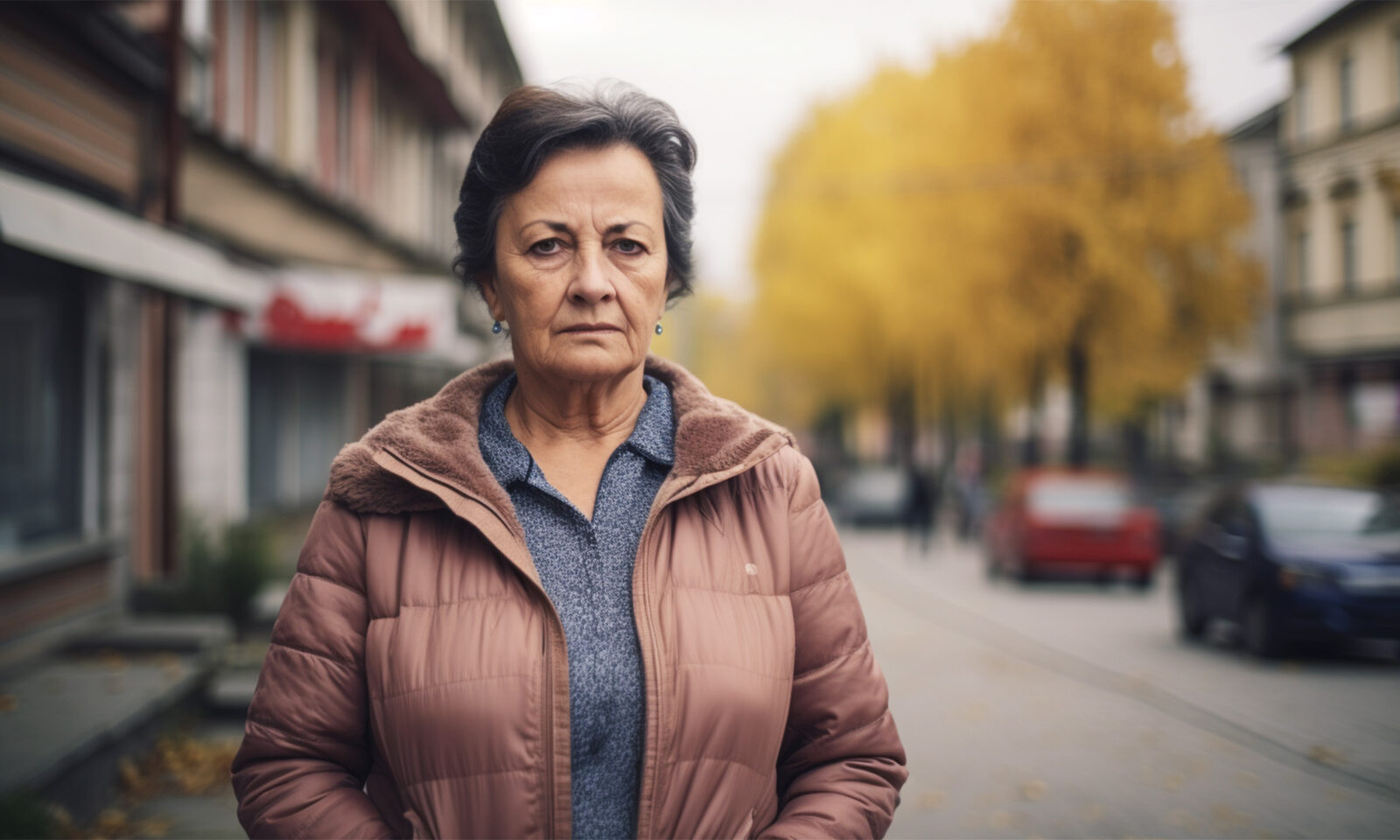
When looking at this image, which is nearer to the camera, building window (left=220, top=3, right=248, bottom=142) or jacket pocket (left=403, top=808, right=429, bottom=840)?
jacket pocket (left=403, top=808, right=429, bottom=840)

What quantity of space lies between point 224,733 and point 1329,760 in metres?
6.09

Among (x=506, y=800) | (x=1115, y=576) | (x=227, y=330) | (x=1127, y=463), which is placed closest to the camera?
(x=506, y=800)

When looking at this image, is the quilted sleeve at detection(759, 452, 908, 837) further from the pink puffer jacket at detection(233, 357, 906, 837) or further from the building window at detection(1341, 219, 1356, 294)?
the building window at detection(1341, 219, 1356, 294)

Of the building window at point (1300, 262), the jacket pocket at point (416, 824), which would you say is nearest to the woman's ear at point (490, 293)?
the jacket pocket at point (416, 824)

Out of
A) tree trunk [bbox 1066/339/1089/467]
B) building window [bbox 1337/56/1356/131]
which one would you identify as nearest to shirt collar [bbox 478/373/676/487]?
building window [bbox 1337/56/1356/131]

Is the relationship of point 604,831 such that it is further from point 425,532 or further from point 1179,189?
point 1179,189

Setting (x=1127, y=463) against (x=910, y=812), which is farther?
(x=1127, y=463)

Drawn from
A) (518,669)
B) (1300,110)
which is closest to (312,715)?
(518,669)

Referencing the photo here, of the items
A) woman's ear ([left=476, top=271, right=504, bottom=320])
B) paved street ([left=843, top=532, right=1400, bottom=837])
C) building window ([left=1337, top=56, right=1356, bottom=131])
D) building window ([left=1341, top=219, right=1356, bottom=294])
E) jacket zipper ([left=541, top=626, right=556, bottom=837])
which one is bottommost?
paved street ([left=843, top=532, right=1400, bottom=837])

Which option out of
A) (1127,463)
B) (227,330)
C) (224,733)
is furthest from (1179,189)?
(224,733)

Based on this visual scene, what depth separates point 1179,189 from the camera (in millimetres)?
23672

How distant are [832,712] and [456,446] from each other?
80cm

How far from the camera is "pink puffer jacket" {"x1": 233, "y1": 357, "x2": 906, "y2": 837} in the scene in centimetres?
195

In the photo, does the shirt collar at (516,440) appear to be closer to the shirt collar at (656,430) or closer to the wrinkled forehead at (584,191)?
the shirt collar at (656,430)
